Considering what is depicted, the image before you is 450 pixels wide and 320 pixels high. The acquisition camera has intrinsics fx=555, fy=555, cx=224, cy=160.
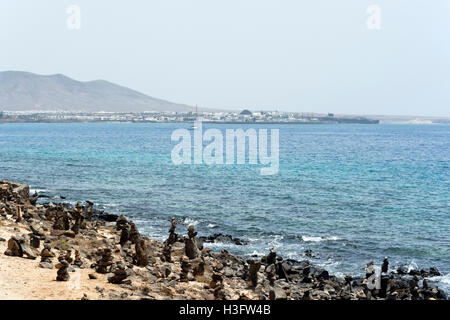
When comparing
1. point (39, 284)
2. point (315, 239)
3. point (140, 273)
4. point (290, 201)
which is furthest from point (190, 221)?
point (39, 284)

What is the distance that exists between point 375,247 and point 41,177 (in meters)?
45.7

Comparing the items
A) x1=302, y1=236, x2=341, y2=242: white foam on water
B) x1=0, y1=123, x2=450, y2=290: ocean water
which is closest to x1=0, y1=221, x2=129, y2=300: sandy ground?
x1=0, y1=123, x2=450, y2=290: ocean water

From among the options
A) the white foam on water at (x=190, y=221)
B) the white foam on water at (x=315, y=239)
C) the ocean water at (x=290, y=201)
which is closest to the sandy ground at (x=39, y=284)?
the ocean water at (x=290, y=201)

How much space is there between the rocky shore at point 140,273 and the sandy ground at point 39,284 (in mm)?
32

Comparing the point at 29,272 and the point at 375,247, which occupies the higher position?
the point at 29,272

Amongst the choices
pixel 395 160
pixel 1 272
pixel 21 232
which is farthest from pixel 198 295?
pixel 395 160

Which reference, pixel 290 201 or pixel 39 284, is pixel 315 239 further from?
pixel 39 284

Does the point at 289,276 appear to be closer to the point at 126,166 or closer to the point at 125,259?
the point at 125,259

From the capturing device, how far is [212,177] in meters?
72.1

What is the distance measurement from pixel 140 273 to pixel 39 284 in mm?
4056

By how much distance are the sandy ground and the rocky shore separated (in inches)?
1.3

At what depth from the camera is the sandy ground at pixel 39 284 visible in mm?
17688

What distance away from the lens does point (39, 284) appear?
61.4ft

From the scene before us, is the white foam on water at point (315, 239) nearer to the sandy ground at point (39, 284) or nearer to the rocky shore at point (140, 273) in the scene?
the rocky shore at point (140, 273)
